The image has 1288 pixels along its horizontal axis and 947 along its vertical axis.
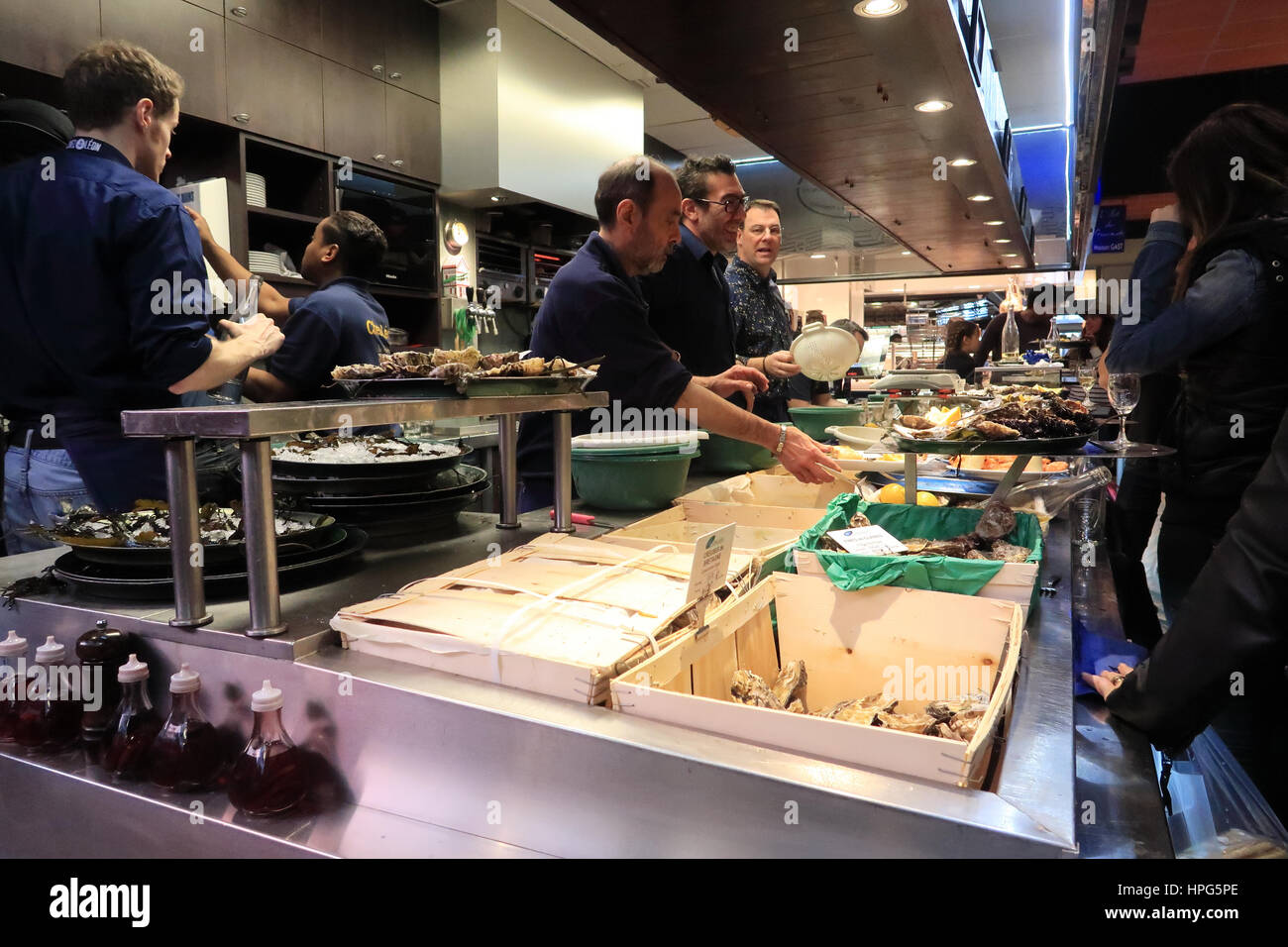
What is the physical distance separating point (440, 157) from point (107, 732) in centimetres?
493

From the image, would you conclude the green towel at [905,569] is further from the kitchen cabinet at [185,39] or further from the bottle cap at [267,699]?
the kitchen cabinet at [185,39]

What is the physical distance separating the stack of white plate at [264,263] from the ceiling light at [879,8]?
3.30 metres

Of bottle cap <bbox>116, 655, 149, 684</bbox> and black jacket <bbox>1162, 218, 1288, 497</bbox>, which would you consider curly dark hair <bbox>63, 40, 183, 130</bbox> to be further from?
black jacket <bbox>1162, 218, 1288, 497</bbox>

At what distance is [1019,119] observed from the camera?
7984mm

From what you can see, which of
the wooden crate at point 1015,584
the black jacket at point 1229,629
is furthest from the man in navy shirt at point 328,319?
the black jacket at point 1229,629

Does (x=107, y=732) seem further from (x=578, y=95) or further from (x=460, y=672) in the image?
(x=578, y=95)

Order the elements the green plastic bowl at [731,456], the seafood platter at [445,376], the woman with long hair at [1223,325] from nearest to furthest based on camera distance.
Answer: the seafood platter at [445,376], the woman with long hair at [1223,325], the green plastic bowl at [731,456]

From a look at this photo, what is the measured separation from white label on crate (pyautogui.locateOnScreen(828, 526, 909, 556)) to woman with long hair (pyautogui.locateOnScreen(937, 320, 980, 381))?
785 cm

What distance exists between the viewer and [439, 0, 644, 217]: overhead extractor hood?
5.20 metres

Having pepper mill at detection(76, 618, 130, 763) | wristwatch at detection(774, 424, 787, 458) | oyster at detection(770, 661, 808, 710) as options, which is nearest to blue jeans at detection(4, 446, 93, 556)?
pepper mill at detection(76, 618, 130, 763)

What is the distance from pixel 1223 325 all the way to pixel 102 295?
2811 millimetres

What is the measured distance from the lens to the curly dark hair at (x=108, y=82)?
6.05 ft

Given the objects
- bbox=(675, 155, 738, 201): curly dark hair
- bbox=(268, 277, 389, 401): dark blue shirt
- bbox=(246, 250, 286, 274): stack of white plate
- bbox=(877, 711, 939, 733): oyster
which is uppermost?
bbox=(675, 155, 738, 201): curly dark hair

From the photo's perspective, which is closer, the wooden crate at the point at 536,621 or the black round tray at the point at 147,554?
the wooden crate at the point at 536,621
